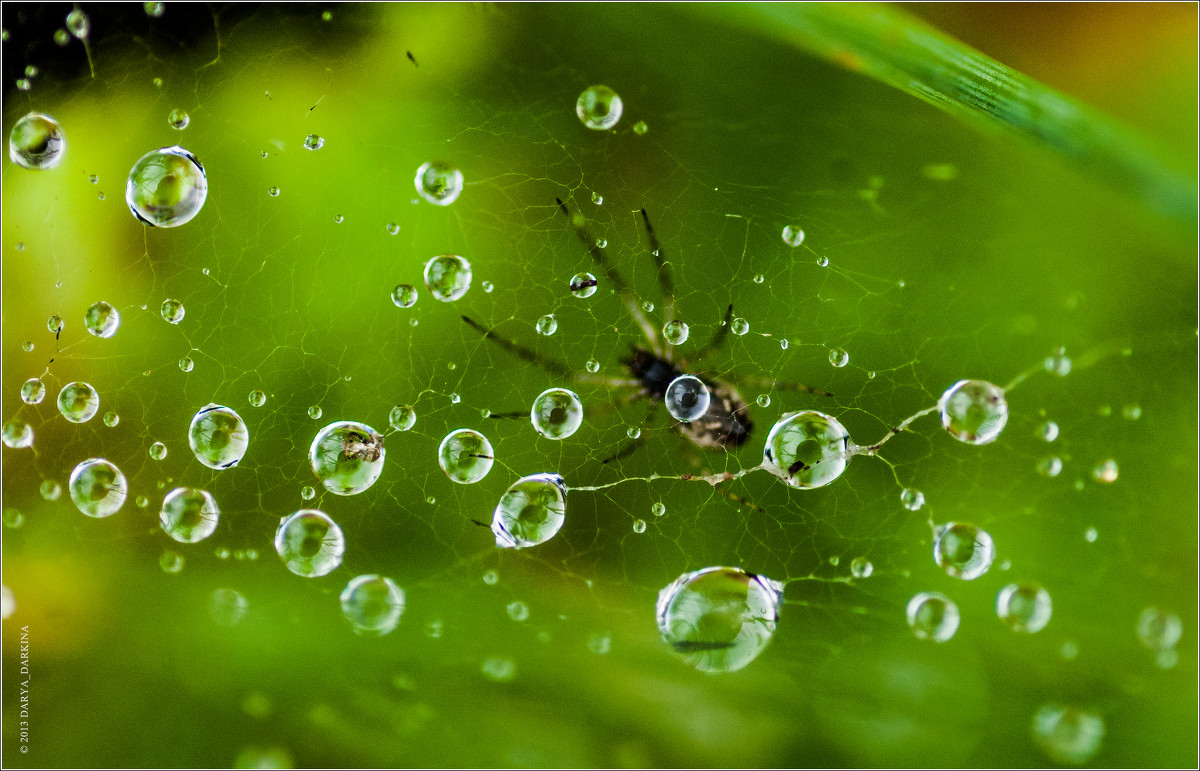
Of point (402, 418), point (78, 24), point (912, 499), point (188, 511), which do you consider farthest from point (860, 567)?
point (78, 24)

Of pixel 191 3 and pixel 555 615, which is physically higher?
pixel 191 3

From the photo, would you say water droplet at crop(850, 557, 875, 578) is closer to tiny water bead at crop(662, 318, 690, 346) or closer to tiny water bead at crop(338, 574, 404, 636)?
tiny water bead at crop(662, 318, 690, 346)

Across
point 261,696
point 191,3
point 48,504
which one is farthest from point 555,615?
point 191,3

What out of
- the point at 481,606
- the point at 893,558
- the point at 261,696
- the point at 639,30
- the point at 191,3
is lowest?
the point at 261,696

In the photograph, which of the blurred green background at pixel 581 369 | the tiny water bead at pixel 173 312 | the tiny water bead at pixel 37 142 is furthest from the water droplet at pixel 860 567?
the tiny water bead at pixel 37 142

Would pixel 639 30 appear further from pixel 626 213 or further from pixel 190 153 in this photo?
pixel 190 153

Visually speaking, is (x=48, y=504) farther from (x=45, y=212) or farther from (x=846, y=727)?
(x=846, y=727)

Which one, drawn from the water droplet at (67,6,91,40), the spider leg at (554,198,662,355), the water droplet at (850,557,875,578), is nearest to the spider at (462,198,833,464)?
the spider leg at (554,198,662,355)

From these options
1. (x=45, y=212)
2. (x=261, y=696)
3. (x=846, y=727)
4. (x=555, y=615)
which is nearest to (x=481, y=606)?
(x=555, y=615)
